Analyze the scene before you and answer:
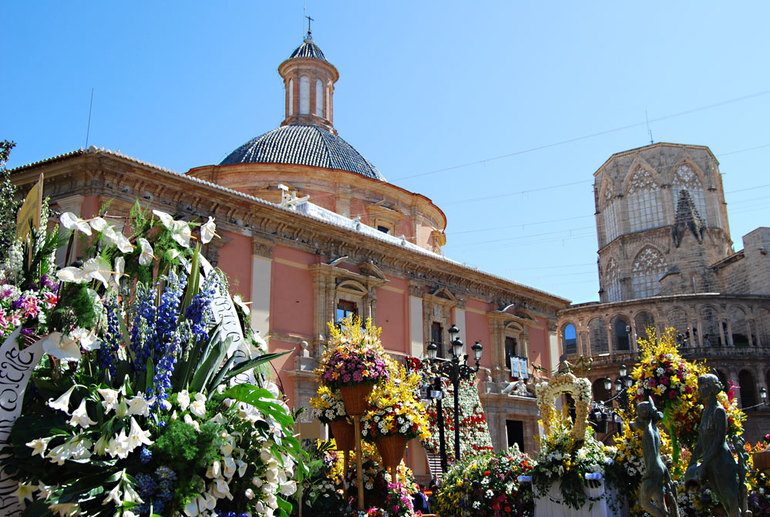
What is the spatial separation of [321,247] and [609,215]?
45847 mm

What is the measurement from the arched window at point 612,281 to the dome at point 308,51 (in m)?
35.2

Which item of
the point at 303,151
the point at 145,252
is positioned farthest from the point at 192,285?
the point at 303,151

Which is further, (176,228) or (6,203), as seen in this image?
(6,203)

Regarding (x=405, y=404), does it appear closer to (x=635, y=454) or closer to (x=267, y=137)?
(x=635, y=454)

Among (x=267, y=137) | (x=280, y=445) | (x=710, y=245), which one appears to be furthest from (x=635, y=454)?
(x=710, y=245)

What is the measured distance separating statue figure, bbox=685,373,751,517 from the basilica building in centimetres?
592

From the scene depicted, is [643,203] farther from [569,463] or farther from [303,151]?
[569,463]

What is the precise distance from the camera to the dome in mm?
33250

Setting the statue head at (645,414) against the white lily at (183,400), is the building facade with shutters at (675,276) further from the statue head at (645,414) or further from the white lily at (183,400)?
the white lily at (183,400)

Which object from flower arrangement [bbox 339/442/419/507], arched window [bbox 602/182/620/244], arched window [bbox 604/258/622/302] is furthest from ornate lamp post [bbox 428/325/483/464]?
arched window [bbox 602/182/620/244]

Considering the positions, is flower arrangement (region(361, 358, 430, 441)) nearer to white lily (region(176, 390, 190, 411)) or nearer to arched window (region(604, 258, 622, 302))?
white lily (region(176, 390, 190, 411))

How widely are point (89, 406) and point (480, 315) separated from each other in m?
22.0

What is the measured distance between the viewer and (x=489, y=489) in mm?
11320

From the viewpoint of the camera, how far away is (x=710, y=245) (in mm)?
52688
